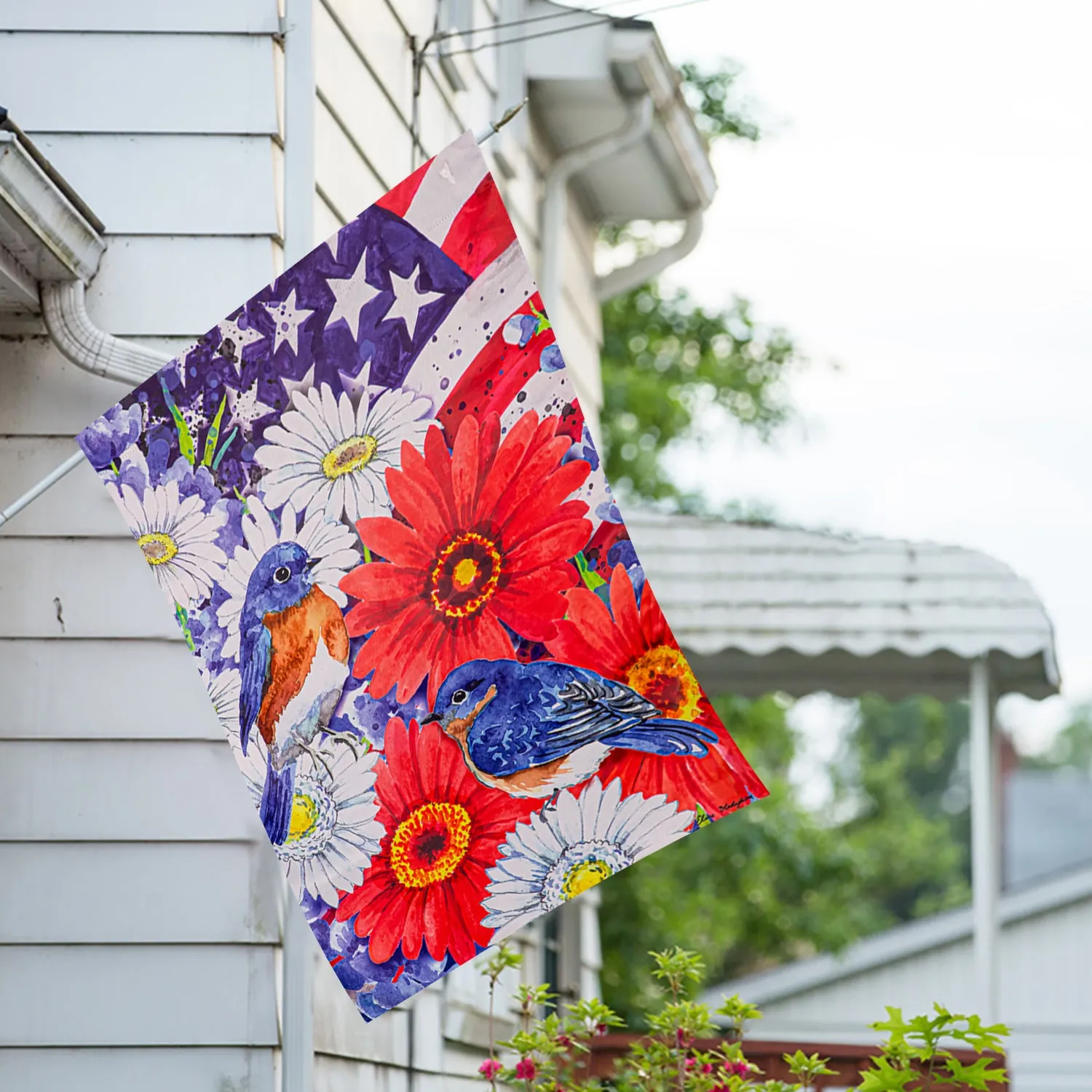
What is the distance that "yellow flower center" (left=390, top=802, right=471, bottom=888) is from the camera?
9.65 feet

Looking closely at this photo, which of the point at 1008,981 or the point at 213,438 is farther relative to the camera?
the point at 1008,981

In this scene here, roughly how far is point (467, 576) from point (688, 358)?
11644mm

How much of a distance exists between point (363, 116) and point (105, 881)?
2.20 m

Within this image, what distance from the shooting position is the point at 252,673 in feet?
9.96

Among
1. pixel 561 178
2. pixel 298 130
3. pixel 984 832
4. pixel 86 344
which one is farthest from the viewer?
pixel 561 178

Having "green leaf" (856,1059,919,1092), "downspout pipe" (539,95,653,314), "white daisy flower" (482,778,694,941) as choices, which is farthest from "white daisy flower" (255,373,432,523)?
"downspout pipe" (539,95,653,314)

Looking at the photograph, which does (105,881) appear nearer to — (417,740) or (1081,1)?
(417,740)

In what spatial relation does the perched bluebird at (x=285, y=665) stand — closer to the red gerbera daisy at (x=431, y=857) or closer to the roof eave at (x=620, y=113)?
the red gerbera daisy at (x=431, y=857)

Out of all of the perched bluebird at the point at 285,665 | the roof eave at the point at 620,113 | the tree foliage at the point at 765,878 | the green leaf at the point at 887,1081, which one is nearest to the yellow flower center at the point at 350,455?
the perched bluebird at the point at 285,665

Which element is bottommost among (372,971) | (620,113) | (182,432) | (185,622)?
(372,971)

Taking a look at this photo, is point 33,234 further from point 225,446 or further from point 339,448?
point 339,448

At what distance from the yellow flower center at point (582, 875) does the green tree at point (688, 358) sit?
10.5 m

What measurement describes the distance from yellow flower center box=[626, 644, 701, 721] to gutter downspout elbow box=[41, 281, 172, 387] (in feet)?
4.56

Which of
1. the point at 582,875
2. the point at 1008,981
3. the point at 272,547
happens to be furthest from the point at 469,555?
the point at 1008,981
